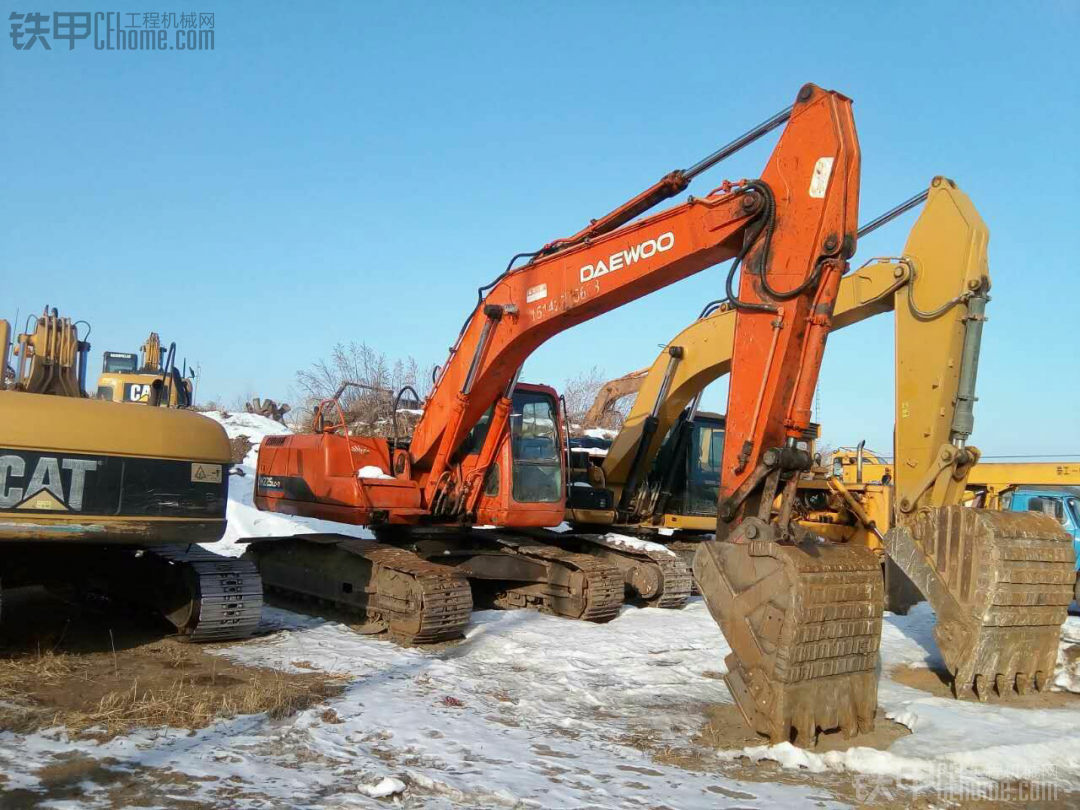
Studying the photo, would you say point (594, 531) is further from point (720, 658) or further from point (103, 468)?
point (103, 468)

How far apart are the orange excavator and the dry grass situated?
1908 millimetres

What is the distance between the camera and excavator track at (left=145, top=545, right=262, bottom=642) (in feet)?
24.0

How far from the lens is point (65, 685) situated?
5.88 meters

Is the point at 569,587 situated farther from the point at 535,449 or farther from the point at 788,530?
the point at 788,530

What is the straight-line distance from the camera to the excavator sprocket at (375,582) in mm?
7977

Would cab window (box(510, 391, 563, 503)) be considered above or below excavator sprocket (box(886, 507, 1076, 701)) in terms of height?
above

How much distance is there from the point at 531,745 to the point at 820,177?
3845 mm

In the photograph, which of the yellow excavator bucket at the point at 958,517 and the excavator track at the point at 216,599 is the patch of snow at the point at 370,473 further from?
the yellow excavator bucket at the point at 958,517

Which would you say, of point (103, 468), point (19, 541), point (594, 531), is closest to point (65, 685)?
point (19, 541)

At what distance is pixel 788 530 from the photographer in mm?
5355

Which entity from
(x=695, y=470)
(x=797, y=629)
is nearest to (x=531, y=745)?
(x=797, y=629)

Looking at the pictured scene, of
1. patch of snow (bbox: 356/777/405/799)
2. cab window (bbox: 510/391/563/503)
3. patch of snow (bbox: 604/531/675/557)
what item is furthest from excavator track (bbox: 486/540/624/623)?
patch of snow (bbox: 356/777/405/799)

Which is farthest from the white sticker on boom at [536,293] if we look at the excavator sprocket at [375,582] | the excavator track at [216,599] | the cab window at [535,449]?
the excavator track at [216,599]

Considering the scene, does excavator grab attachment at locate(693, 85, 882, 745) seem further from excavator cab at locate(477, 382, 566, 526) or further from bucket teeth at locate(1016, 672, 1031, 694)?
excavator cab at locate(477, 382, 566, 526)
